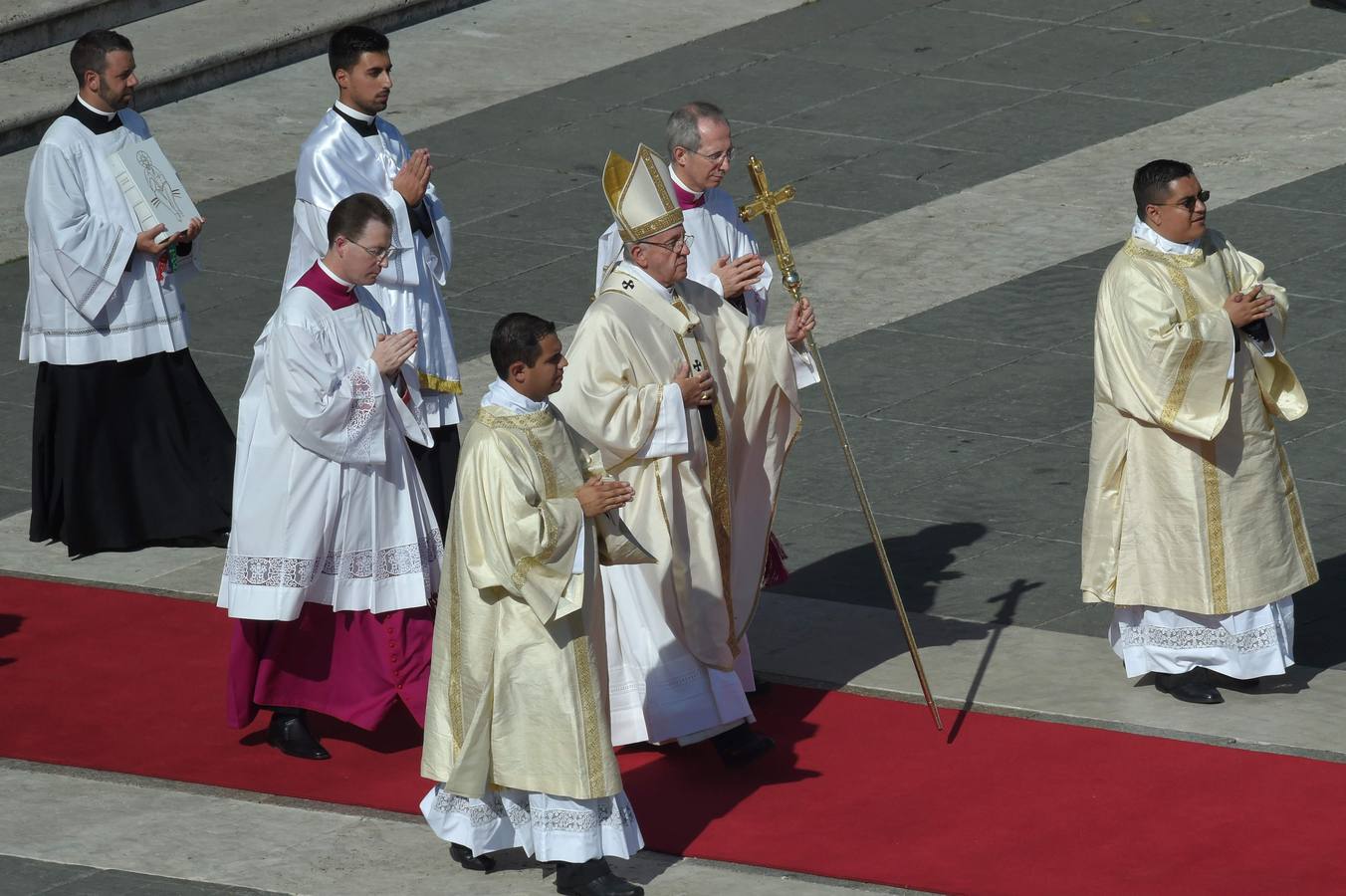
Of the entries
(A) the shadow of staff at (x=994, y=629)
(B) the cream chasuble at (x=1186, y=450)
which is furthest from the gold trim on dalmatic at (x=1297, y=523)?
(A) the shadow of staff at (x=994, y=629)

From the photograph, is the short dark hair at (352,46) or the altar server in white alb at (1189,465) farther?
the short dark hair at (352,46)

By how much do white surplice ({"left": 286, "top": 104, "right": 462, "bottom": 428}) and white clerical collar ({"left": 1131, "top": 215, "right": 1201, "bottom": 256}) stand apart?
243cm

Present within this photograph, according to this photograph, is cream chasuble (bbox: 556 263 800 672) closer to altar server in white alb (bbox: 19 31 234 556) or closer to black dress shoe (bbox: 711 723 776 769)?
black dress shoe (bbox: 711 723 776 769)

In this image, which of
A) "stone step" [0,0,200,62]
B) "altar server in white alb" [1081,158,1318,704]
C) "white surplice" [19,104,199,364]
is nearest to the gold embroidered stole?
"altar server in white alb" [1081,158,1318,704]

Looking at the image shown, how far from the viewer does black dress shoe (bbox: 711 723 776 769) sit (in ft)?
24.6

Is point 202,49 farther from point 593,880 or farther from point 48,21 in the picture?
point 593,880

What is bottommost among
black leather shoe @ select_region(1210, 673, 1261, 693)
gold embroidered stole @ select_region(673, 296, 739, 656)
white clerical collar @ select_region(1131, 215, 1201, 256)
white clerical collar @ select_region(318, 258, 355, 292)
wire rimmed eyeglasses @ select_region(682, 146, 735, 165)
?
black leather shoe @ select_region(1210, 673, 1261, 693)

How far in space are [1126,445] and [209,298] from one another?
5706 mm

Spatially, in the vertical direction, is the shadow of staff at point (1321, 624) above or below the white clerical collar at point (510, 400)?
below

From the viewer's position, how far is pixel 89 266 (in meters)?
9.36

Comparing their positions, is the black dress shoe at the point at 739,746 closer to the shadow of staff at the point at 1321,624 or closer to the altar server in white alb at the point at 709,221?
the altar server in white alb at the point at 709,221

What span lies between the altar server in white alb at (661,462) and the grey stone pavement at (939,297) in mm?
771

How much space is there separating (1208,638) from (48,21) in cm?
974

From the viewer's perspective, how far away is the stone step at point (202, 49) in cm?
1448
